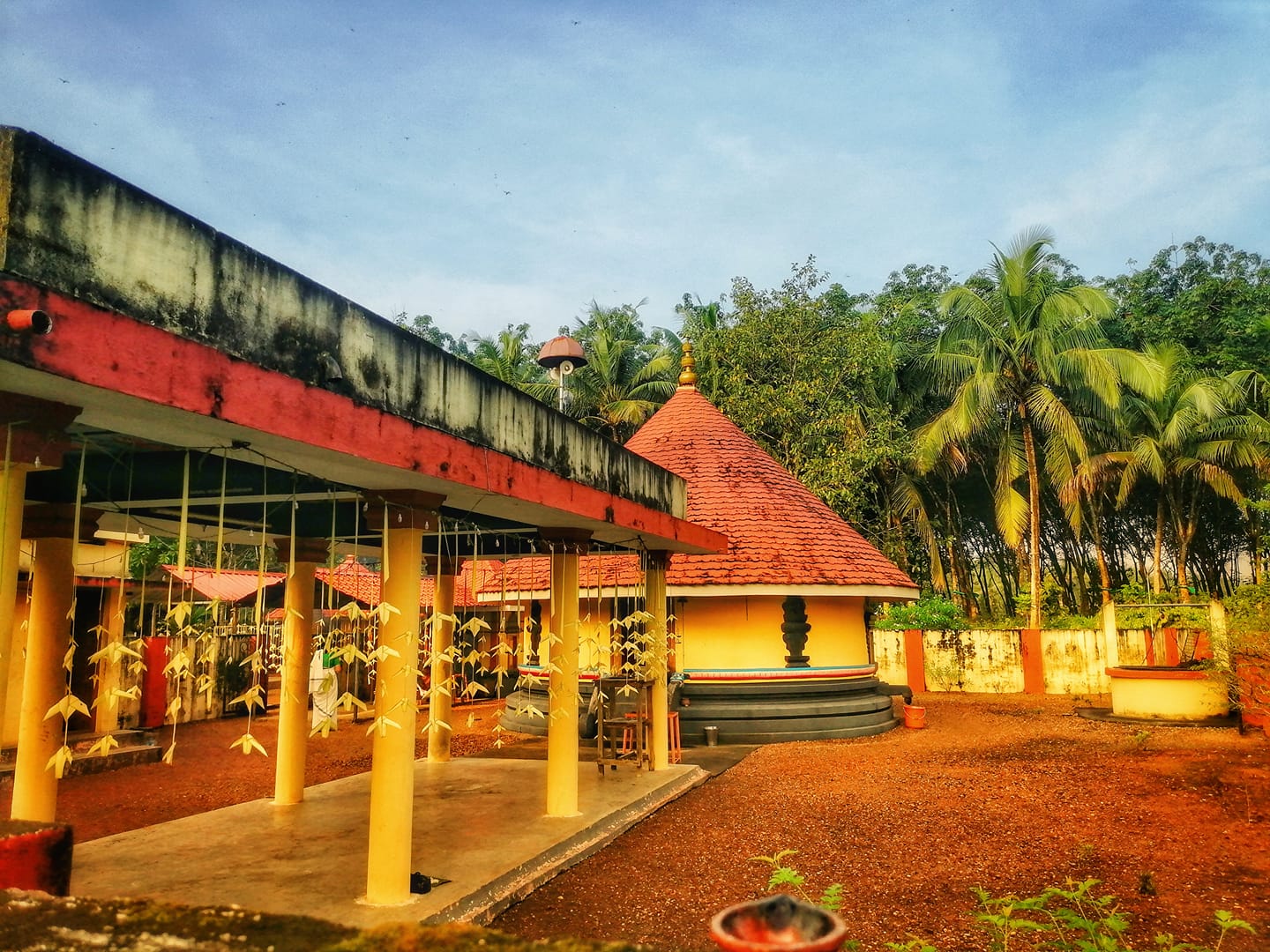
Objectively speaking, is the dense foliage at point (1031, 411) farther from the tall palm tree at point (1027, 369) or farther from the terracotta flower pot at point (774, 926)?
the terracotta flower pot at point (774, 926)

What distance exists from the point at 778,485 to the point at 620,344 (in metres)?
17.2

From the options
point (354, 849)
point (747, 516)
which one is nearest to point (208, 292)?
point (354, 849)

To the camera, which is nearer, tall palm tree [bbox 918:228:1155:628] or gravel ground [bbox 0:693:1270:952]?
gravel ground [bbox 0:693:1270:952]

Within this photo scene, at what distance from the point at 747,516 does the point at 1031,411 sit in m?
13.2

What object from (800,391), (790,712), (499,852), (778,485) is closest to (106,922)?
(499,852)

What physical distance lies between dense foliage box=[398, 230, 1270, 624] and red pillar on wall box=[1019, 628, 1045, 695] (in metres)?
1.20

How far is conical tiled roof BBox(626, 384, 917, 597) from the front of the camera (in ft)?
43.3

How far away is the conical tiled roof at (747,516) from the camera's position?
1320cm

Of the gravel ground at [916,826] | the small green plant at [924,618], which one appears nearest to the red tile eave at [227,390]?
the gravel ground at [916,826]

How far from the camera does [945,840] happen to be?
7.23 metres

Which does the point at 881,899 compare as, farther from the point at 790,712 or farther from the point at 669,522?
the point at 790,712

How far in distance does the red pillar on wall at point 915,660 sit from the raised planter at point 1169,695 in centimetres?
651

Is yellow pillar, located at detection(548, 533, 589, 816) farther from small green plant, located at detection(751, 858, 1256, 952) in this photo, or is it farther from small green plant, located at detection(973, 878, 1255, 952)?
small green plant, located at detection(973, 878, 1255, 952)

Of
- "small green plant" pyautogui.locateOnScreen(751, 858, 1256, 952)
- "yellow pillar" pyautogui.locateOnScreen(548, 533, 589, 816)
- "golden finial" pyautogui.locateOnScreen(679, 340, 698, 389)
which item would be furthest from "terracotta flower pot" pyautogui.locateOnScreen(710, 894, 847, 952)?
"golden finial" pyautogui.locateOnScreen(679, 340, 698, 389)
